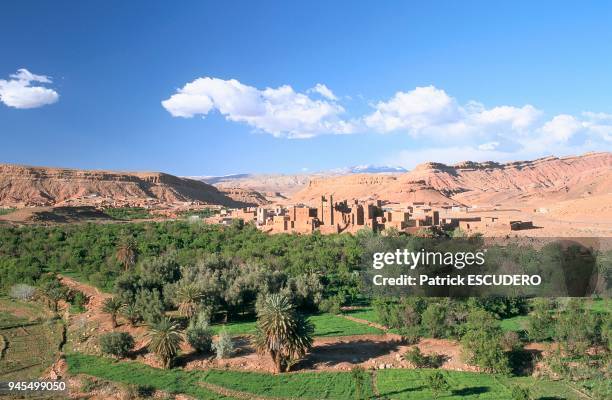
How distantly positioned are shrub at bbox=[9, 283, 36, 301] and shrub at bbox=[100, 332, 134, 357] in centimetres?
1106

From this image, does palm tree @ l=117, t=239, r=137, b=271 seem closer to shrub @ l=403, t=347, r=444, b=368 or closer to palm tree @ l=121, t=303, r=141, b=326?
palm tree @ l=121, t=303, r=141, b=326

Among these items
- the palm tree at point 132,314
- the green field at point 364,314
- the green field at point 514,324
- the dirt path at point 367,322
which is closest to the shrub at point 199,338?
the palm tree at point 132,314

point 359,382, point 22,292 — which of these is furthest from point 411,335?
point 22,292

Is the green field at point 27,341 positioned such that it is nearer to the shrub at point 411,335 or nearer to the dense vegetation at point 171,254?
the dense vegetation at point 171,254

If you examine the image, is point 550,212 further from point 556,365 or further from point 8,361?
point 8,361

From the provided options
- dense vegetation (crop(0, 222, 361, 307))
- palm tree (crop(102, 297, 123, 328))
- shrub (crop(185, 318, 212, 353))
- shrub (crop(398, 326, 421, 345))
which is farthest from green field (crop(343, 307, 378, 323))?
palm tree (crop(102, 297, 123, 328))

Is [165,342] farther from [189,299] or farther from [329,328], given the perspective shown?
[329,328]

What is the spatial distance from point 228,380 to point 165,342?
2.60m

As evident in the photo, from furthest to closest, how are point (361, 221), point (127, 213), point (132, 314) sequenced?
point (127, 213), point (361, 221), point (132, 314)

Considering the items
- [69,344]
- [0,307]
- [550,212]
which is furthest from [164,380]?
[550,212]

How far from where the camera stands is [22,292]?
26.7 metres

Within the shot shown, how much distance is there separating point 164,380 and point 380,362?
731 centimetres

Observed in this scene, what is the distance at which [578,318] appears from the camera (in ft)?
58.6

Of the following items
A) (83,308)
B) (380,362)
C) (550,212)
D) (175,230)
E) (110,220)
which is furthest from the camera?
(110,220)
